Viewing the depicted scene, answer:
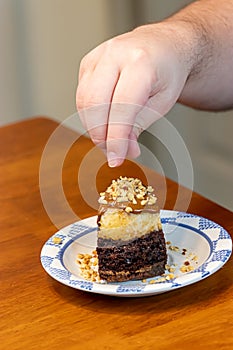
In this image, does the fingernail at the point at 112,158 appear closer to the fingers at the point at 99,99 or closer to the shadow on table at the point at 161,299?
the fingers at the point at 99,99

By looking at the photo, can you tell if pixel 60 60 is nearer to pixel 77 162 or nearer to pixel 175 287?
pixel 77 162

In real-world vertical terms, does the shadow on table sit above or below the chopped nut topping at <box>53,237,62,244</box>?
above

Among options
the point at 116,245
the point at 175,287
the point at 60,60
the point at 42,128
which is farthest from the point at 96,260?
the point at 60,60

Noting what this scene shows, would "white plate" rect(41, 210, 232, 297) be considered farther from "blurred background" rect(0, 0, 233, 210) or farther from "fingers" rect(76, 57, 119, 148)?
"blurred background" rect(0, 0, 233, 210)

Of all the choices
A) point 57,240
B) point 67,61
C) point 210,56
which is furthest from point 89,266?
point 67,61

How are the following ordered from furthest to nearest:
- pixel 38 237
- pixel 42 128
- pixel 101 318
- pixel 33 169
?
pixel 42 128, pixel 33 169, pixel 38 237, pixel 101 318

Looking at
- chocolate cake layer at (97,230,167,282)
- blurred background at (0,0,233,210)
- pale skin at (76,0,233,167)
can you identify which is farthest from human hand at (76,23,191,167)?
blurred background at (0,0,233,210)

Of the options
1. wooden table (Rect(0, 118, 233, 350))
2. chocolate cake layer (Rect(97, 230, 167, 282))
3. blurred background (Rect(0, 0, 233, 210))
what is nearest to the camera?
wooden table (Rect(0, 118, 233, 350))
